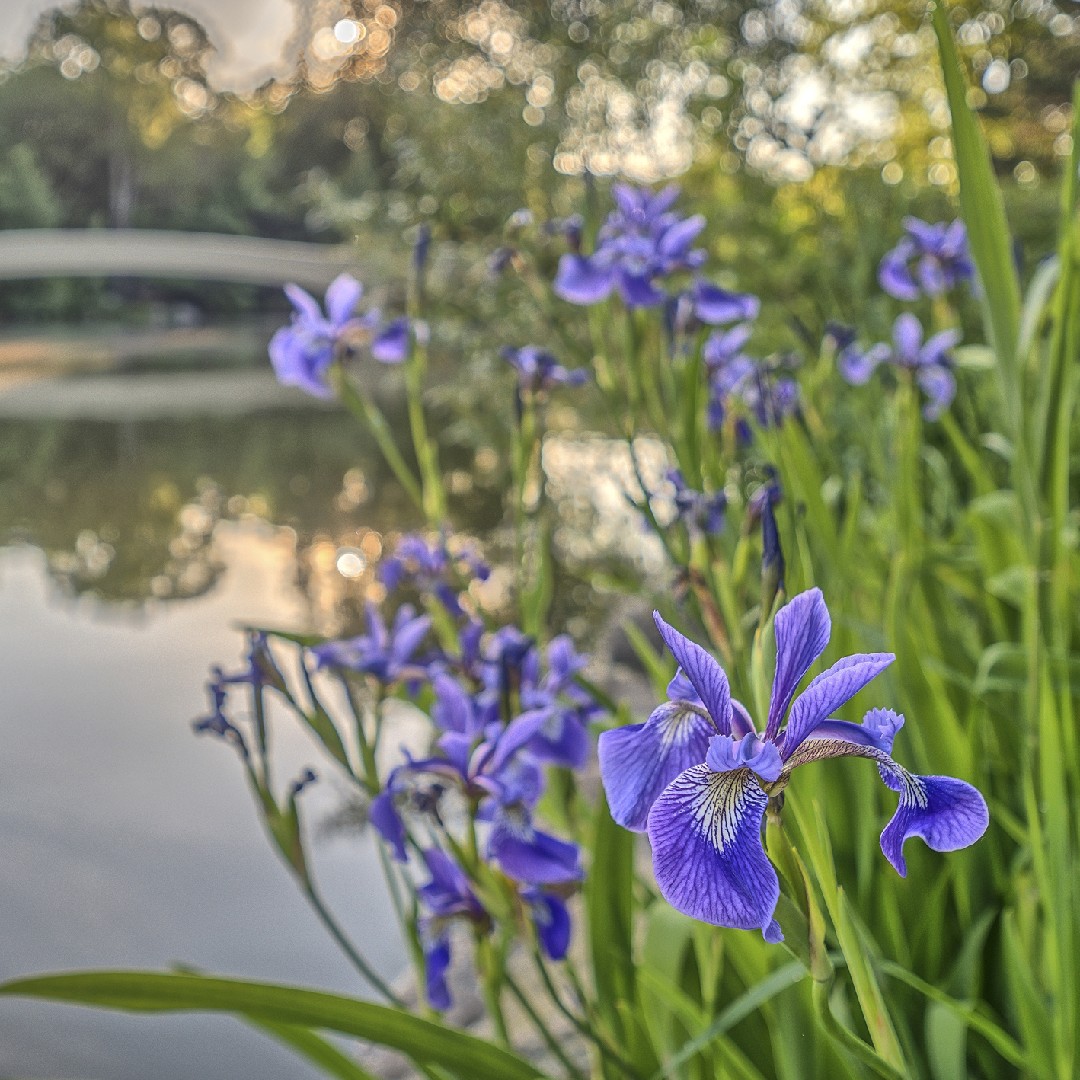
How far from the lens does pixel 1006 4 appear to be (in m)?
2.38

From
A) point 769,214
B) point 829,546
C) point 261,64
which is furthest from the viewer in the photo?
point 261,64

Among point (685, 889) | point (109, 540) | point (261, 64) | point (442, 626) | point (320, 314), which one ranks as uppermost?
point (261, 64)

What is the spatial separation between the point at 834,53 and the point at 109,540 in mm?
2639

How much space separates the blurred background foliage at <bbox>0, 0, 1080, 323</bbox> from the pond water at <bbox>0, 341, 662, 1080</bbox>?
2.48 feet

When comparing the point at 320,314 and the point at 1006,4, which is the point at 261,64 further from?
the point at 320,314

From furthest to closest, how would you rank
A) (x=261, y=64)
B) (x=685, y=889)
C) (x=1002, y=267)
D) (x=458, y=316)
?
1. (x=261, y=64)
2. (x=458, y=316)
3. (x=1002, y=267)
4. (x=685, y=889)

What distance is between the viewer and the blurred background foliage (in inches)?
88.0

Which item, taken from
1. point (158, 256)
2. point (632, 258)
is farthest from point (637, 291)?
point (158, 256)

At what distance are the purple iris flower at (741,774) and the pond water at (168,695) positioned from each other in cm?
32

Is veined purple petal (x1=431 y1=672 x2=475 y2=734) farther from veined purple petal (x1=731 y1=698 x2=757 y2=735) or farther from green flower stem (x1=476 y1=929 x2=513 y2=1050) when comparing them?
veined purple petal (x1=731 y1=698 x2=757 y2=735)

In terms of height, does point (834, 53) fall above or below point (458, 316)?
above

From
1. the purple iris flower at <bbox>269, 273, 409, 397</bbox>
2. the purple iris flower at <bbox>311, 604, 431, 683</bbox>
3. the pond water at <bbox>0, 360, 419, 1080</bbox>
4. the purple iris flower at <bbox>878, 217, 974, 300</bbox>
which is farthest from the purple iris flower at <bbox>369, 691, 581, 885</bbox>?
the purple iris flower at <bbox>878, 217, 974, 300</bbox>

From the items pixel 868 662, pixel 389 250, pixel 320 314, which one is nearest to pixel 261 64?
pixel 389 250

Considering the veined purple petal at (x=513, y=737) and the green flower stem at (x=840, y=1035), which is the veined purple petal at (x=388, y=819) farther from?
the green flower stem at (x=840, y=1035)
